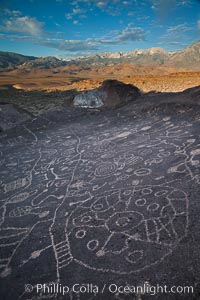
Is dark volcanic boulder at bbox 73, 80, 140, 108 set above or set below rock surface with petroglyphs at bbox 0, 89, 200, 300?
above

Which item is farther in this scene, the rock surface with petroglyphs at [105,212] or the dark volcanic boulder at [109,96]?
the dark volcanic boulder at [109,96]

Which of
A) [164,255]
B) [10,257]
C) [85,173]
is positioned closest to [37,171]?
[85,173]

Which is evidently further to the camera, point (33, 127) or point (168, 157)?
point (33, 127)

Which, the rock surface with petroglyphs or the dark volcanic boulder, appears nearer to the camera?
the rock surface with petroglyphs

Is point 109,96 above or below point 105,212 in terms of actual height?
above

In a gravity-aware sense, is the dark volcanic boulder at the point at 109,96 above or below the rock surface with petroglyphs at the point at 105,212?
above

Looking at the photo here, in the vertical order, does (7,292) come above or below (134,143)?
below

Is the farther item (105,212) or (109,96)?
(109,96)

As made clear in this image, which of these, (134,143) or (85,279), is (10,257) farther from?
(134,143)
